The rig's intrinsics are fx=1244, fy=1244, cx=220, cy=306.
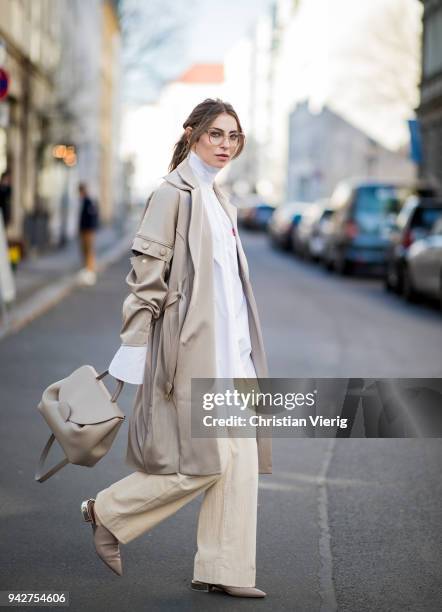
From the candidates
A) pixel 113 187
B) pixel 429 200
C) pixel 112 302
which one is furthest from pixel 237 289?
pixel 113 187

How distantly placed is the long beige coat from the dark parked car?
14699mm

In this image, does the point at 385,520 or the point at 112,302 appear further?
the point at 112,302

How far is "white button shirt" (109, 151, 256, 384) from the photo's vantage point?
4.25 metres

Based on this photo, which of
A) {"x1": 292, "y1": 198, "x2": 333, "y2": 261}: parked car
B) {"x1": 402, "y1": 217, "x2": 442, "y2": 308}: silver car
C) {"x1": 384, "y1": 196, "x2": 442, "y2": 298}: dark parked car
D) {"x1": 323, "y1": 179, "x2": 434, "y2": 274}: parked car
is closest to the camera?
{"x1": 402, "y1": 217, "x2": 442, "y2": 308}: silver car

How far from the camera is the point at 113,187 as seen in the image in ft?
208

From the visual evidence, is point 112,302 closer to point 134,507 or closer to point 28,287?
point 28,287

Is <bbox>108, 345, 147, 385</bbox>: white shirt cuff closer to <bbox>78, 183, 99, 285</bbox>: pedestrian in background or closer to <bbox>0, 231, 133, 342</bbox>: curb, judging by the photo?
<bbox>0, 231, 133, 342</bbox>: curb

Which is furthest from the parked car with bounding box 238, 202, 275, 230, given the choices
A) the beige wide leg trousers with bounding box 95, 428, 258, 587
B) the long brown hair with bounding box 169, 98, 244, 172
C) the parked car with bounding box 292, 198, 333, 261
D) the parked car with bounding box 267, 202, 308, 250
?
the beige wide leg trousers with bounding box 95, 428, 258, 587

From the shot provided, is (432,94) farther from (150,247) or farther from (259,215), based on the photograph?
(150,247)

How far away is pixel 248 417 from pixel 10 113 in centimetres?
2421

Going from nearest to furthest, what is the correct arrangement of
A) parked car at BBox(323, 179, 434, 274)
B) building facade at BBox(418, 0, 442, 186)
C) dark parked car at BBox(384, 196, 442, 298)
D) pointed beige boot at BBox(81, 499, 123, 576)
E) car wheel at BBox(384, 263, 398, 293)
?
pointed beige boot at BBox(81, 499, 123, 576), dark parked car at BBox(384, 196, 442, 298), car wheel at BBox(384, 263, 398, 293), parked car at BBox(323, 179, 434, 274), building facade at BBox(418, 0, 442, 186)

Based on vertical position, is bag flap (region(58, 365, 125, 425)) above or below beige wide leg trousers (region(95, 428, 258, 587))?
above

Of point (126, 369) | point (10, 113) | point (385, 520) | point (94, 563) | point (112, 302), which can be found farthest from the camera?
point (10, 113)
